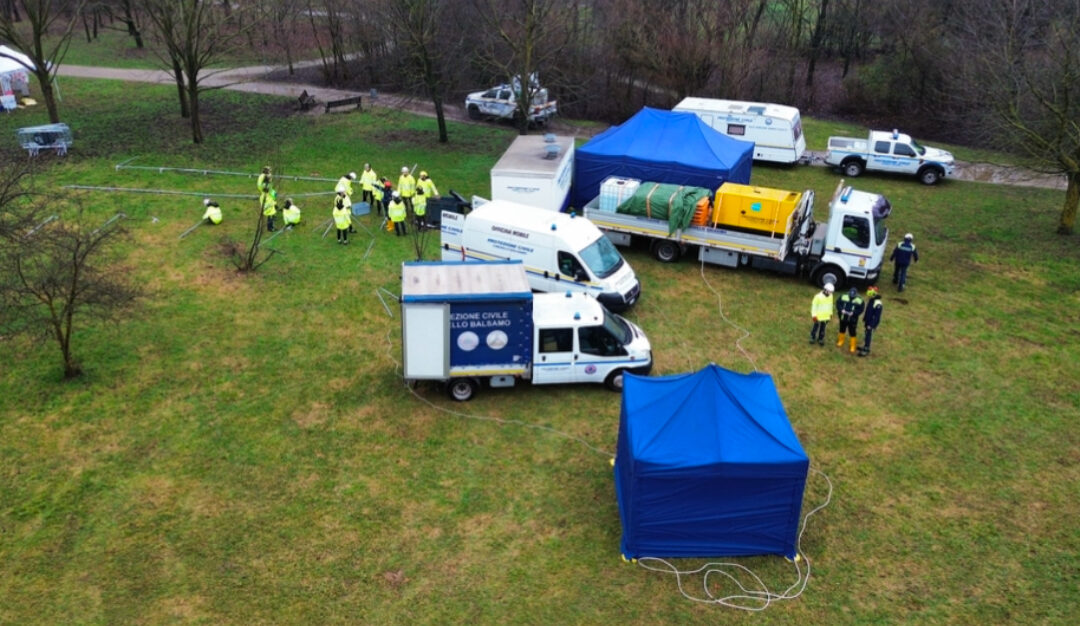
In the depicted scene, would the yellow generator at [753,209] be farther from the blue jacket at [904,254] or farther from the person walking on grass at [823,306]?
the person walking on grass at [823,306]

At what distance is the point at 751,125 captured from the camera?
30.5 metres

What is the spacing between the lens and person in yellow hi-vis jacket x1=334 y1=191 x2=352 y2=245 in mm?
21469

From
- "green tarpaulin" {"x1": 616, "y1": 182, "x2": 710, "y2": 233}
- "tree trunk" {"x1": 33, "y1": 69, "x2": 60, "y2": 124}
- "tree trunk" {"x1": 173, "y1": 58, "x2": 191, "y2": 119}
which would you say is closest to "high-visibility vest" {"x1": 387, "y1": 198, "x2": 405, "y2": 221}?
"green tarpaulin" {"x1": 616, "y1": 182, "x2": 710, "y2": 233}

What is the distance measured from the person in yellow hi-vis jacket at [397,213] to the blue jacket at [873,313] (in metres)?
12.5

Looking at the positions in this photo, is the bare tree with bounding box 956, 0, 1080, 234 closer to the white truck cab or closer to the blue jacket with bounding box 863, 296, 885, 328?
the white truck cab

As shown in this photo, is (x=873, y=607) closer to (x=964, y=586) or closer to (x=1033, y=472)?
(x=964, y=586)

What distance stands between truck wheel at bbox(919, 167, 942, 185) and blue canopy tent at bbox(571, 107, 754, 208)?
27.8ft

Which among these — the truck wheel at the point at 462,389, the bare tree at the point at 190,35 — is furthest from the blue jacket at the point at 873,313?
the bare tree at the point at 190,35

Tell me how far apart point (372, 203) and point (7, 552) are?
15.4 meters

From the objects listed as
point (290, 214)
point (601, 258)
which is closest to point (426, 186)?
point (290, 214)

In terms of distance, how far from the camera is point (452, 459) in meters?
13.6

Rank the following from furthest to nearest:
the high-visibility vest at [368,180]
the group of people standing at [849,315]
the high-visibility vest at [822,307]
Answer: the high-visibility vest at [368,180], the high-visibility vest at [822,307], the group of people standing at [849,315]

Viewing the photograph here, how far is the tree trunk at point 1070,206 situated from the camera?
Result: 2320 centimetres

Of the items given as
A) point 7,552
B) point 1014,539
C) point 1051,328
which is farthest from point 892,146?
point 7,552
